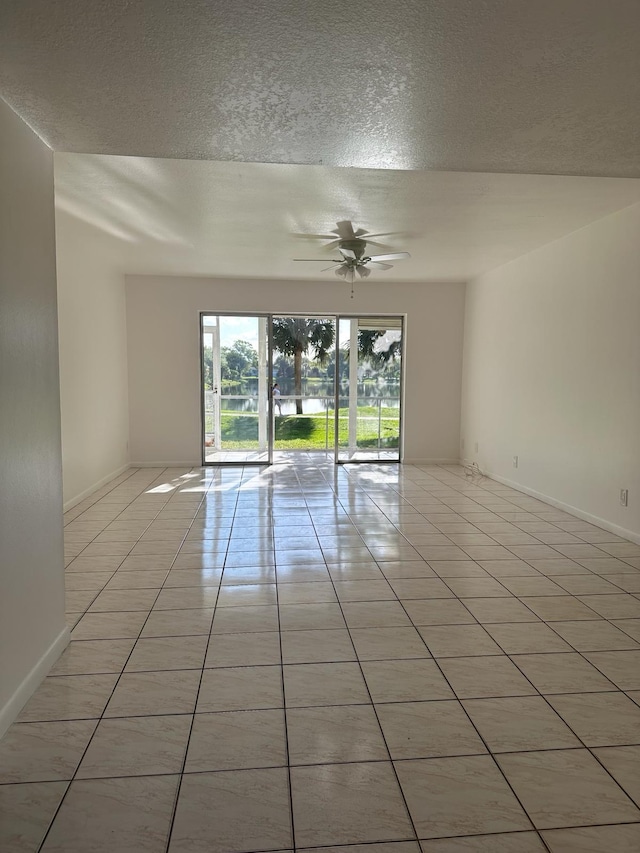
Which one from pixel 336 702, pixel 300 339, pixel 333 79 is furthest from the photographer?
pixel 300 339

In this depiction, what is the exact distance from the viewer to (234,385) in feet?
23.7

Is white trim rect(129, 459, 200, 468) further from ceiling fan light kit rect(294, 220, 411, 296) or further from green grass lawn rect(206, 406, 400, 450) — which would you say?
ceiling fan light kit rect(294, 220, 411, 296)

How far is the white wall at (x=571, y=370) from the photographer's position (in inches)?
157

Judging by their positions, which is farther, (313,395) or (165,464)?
(313,395)

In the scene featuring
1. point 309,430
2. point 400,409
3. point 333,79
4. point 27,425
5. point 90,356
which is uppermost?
point 333,79

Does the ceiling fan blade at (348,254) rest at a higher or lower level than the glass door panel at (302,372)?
higher

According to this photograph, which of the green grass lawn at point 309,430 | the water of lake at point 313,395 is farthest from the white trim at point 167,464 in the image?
the water of lake at point 313,395

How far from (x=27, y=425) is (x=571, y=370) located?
13.9 ft

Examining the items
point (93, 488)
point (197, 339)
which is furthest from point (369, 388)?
point (93, 488)

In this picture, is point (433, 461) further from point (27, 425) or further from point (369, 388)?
point (27, 425)

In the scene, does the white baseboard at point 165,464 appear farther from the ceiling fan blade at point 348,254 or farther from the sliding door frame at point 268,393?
the ceiling fan blade at point 348,254

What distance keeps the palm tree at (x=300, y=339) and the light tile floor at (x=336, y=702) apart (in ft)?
12.4

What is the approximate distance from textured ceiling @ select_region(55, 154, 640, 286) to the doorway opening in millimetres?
1568

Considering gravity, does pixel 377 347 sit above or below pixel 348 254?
below
